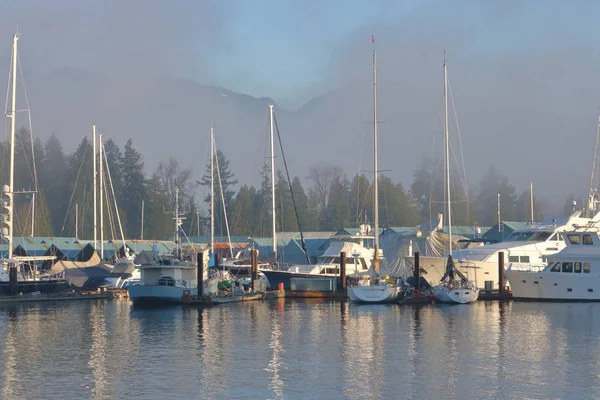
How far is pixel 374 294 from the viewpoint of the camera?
71.1 metres

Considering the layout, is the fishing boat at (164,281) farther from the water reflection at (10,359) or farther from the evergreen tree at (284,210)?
the evergreen tree at (284,210)

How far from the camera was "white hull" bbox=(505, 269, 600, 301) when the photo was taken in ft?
236

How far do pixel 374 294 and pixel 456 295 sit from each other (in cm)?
586

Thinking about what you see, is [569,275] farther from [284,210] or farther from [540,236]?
[284,210]

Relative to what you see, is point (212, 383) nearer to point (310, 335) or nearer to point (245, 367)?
point (245, 367)

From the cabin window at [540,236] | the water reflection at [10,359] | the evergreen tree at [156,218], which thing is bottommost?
the water reflection at [10,359]

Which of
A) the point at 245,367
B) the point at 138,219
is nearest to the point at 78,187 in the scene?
the point at 138,219

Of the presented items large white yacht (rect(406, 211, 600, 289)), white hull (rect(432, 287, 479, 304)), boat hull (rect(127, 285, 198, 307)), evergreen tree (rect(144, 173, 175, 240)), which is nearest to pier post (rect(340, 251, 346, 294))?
white hull (rect(432, 287, 479, 304))

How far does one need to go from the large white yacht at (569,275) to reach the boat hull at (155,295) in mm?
24380

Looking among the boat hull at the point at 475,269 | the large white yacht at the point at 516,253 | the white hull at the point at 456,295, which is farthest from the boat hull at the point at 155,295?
the large white yacht at the point at 516,253

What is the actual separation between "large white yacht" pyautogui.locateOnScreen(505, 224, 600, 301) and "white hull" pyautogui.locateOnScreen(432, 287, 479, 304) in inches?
150

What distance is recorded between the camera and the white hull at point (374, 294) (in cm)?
7106

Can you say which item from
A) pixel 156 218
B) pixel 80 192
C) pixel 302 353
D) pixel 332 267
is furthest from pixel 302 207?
pixel 302 353

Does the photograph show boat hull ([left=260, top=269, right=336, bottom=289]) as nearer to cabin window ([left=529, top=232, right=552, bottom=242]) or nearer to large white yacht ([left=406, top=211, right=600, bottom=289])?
large white yacht ([left=406, top=211, right=600, bottom=289])
